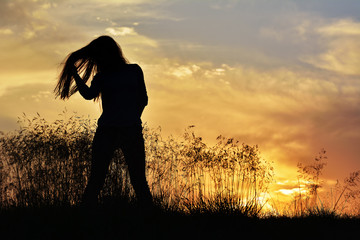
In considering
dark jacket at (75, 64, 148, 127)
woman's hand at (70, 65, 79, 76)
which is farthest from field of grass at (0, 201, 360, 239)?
woman's hand at (70, 65, 79, 76)

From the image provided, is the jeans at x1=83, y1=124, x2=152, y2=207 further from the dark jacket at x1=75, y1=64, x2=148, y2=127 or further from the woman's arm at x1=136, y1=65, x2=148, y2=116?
the woman's arm at x1=136, y1=65, x2=148, y2=116

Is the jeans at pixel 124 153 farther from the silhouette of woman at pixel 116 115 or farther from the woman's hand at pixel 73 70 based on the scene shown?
the woman's hand at pixel 73 70

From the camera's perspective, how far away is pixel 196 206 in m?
5.64

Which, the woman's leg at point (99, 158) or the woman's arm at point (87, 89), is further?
the woman's arm at point (87, 89)

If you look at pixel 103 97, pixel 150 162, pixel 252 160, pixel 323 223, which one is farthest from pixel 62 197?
pixel 323 223

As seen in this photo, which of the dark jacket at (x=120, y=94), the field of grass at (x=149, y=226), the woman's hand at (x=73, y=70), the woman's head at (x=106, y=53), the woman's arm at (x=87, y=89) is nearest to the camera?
the field of grass at (x=149, y=226)

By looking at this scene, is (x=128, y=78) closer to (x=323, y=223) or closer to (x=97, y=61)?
(x=97, y=61)

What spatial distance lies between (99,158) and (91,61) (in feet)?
4.04

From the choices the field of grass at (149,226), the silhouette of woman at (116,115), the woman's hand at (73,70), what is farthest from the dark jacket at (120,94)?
the field of grass at (149,226)

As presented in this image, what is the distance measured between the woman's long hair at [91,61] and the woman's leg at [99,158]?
58 cm

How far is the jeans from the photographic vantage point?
4875 millimetres

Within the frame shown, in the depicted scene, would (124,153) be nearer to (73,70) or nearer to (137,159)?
(137,159)

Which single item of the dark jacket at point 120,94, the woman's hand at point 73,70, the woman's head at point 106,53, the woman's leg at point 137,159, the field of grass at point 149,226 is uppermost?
the woman's head at point 106,53

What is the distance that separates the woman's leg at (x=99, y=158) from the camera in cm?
490
